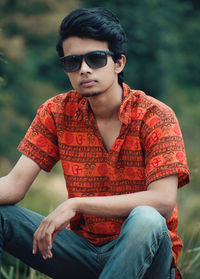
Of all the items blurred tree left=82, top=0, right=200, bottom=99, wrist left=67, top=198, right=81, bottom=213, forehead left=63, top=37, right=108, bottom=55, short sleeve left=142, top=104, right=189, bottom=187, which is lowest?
wrist left=67, top=198, right=81, bottom=213

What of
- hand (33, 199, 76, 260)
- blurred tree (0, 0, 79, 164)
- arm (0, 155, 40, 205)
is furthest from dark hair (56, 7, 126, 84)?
blurred tree (0, 0, 79, 164)

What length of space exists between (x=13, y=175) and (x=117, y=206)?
2.03 ft

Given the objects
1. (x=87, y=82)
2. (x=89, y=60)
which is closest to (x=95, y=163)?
(x=87, y=82)

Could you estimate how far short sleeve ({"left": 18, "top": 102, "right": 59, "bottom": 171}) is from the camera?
2631mm

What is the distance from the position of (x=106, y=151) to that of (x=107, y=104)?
0.26 m

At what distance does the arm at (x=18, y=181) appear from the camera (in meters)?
2.44

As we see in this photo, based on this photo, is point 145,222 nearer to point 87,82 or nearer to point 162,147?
point 162,147

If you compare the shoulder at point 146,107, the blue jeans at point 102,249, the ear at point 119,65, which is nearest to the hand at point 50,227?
the blue jeans at point 102,249

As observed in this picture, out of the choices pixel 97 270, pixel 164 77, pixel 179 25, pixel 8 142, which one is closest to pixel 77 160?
pixel 97 270

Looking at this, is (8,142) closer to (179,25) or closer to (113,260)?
(113,260)

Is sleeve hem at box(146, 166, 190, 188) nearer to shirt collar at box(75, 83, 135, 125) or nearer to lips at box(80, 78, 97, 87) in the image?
shirt collar at box(75, 83, 135, 125)

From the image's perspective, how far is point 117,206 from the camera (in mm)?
2238

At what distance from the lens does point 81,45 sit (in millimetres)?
2520

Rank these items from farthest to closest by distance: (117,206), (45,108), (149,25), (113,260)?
(149,25)
(45,108)
(117,206)
(113,260)
